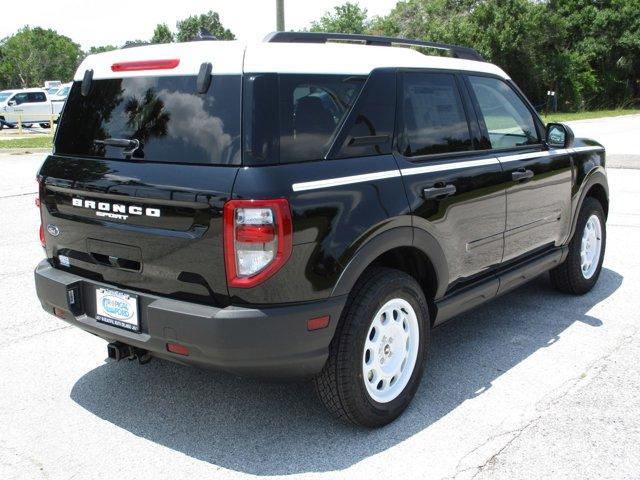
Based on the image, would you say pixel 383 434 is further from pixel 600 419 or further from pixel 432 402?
pixel 600 419

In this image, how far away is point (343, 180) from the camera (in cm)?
305

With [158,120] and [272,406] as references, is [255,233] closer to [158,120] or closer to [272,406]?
[158,120]

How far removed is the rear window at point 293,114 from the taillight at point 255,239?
0.22 meters

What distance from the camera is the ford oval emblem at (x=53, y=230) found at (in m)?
3.51

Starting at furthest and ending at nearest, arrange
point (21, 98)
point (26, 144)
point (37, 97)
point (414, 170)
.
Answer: point (37, 97) < point (21, 98) < point (26, 144) < point (414, 170)

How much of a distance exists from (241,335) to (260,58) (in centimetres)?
122

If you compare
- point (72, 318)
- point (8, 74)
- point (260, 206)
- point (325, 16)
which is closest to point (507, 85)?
point (260, 206)

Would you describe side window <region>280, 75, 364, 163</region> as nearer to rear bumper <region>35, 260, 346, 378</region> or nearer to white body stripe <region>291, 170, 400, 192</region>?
white body stripe <region>291, 170, 400, 192</region>

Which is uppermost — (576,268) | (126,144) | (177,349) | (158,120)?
(158,120)

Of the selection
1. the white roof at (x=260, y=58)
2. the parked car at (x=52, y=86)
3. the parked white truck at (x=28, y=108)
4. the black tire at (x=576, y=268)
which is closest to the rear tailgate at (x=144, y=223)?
the white roof at (x=260, y=58)

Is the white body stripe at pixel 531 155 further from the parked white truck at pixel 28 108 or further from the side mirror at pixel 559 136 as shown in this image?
the parked white truck at pixel 28 108

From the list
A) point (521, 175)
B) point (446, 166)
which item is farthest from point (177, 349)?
point (521, 175)

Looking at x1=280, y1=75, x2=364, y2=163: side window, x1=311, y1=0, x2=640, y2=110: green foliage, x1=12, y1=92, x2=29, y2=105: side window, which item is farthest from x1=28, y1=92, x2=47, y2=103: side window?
x1=280, y1=75, x2=364, y2=163: side window

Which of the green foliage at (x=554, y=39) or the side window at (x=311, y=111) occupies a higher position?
the green foliage at (x=554, y=39)
